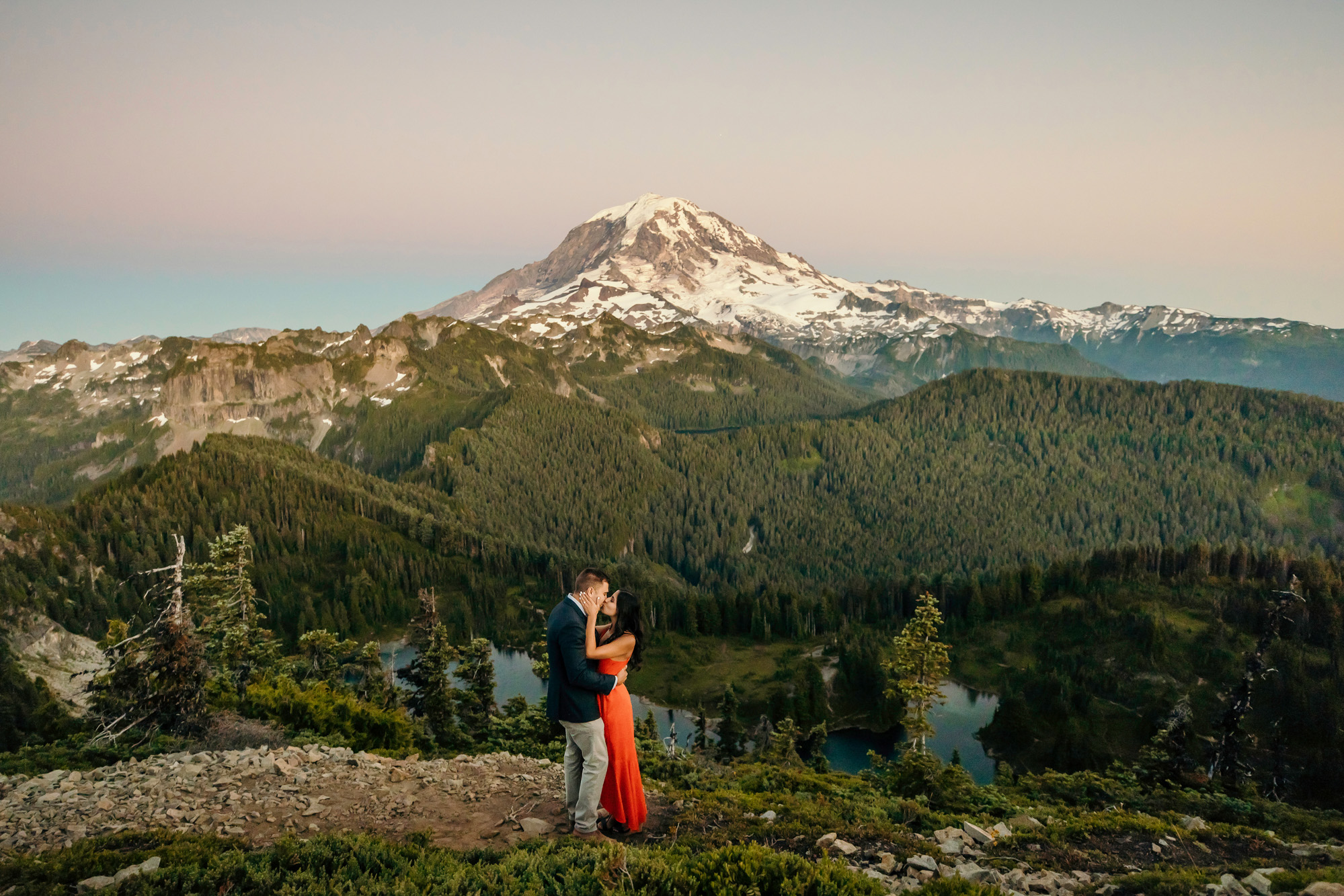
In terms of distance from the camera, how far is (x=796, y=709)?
9488 centimetres

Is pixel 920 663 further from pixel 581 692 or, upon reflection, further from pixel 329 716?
pixel 581 692

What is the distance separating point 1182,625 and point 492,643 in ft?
366

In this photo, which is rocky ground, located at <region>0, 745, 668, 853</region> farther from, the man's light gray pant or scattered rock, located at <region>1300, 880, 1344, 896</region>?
scattered rock, located at <region>1300, 880, 1344, 896</region>

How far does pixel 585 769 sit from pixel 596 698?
1.74 metres

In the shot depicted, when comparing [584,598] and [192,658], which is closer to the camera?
[584,598]

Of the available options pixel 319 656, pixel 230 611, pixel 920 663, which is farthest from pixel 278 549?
pixel 920 663

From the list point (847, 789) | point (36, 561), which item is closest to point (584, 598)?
point (847, 789)

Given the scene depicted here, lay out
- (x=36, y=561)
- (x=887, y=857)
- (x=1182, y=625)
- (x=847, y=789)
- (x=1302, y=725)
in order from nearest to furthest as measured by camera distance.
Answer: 1. (x=887, y=857)
2. (x=847, y=789)
3. (x=1302, y=725)
4. (x=1182, y=625)
5. (x=36, y=561)

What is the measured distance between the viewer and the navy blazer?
14.4 m

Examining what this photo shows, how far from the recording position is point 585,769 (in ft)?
50.0

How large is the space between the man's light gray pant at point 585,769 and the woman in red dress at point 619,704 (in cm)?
31

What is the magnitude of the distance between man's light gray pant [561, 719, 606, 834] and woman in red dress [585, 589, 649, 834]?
31 centimetres

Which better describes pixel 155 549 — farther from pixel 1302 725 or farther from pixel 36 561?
pixel 1302 725

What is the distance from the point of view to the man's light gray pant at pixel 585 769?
49.1 ft
